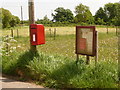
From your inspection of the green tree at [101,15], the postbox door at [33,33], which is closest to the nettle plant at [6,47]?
the postbox door at [33,33]

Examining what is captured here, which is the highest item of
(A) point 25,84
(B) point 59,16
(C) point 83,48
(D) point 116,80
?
(B) point 59,16

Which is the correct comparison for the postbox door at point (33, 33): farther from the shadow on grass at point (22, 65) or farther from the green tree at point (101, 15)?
the green tree at point (101, 15)

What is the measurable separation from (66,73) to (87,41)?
962 millimetres

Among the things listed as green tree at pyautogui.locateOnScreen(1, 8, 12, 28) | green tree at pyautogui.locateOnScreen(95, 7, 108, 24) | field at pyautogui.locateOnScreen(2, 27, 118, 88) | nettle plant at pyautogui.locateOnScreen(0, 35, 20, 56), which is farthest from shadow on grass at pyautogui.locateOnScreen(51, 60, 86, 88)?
green tree at pyautogui.locateOnScreen(95, 7, 108, 24)

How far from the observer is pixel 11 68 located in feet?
17.7

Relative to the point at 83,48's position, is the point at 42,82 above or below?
below

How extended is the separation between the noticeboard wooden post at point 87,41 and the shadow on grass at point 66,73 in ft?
1.11

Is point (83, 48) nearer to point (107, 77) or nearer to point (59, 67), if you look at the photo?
point (59, 67)

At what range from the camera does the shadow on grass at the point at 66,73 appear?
406 cm

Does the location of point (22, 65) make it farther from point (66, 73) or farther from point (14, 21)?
point (14, 21)

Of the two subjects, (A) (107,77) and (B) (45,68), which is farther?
(B) (45,68)

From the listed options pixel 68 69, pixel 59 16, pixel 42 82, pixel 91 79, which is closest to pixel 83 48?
pixel 68 69

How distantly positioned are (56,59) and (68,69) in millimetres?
880

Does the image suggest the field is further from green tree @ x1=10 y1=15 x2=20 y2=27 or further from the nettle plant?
green tree @ x1=10 y1=15 x2=20 y2=27
